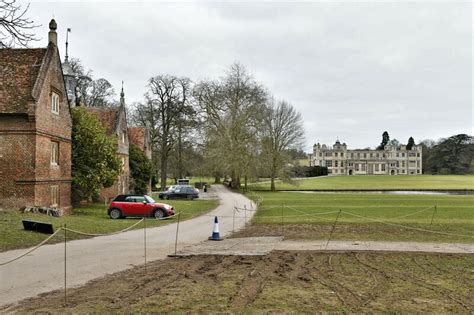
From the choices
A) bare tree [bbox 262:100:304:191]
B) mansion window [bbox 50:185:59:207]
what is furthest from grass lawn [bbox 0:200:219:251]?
bare tree [bbox 262:100:304:191]

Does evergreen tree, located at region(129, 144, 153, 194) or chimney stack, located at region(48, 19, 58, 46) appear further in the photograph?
evergreen tree, located at region(129, 144, 153, 194)

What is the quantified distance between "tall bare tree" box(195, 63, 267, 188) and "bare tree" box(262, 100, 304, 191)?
3.71 m

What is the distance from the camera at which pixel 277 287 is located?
1047cm

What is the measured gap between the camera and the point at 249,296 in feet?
31.5

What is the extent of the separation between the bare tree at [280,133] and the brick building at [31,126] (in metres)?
42.5

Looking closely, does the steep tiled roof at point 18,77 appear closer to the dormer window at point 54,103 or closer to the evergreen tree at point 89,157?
the dormer window at point 54,103

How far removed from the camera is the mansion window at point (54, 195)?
26672 millimetres

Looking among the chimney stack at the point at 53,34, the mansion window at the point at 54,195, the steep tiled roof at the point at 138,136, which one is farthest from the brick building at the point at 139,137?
the chimney stack at the point at 53,34

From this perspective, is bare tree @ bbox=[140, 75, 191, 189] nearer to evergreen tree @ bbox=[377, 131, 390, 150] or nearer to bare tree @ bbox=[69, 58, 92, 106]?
bare tree @ bbox=[69, 58, 92, 106]

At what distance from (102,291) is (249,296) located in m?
3.10

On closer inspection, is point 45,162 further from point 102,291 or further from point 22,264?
point 102,291

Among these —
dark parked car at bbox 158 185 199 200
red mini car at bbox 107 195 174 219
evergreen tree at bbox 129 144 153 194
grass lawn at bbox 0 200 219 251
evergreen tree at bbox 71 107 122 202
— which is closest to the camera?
grass lawn at bbox 0 200 219 251

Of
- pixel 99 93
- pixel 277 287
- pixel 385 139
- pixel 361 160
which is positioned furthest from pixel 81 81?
pixel 385 139

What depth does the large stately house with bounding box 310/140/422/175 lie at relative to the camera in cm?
16788
